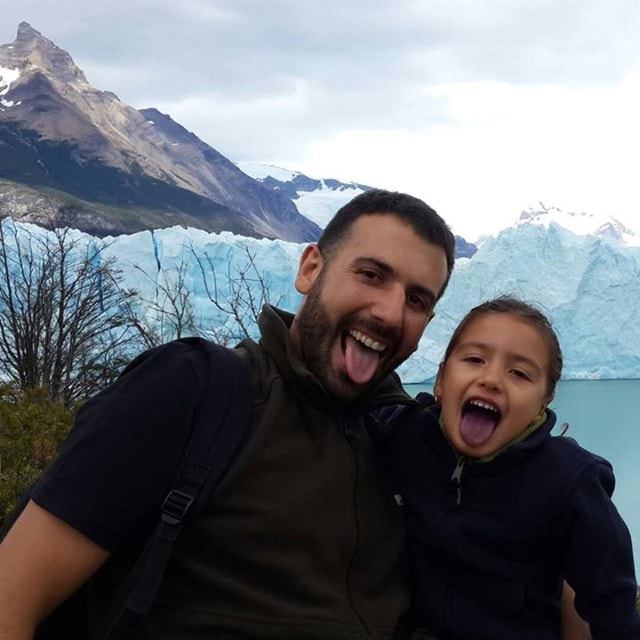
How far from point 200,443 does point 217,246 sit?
1414 cm

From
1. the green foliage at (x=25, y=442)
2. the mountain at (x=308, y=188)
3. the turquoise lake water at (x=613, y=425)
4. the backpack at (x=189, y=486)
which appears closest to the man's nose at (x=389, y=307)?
the backpack at (x=189, y=486)

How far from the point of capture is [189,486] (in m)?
1.03

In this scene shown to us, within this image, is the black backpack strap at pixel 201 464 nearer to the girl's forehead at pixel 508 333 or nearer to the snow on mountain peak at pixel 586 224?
the girl's forehead at pixel 508 333

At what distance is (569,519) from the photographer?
1.24 m

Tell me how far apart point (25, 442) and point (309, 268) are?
8.64 feet

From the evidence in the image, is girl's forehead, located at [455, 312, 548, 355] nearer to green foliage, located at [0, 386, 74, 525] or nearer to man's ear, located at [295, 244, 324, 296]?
man's ear, located at [295, 244, 324, 296]

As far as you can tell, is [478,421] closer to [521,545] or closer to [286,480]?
[521,545]

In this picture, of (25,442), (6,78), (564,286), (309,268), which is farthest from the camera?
(6,78)

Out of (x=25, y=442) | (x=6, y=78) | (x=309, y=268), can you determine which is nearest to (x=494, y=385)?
(x=309, y=268)

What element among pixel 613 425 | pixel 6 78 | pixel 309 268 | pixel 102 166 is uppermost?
pixel 6 78

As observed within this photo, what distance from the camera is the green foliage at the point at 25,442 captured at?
2.96 meters

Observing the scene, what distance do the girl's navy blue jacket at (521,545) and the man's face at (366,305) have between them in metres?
0.23

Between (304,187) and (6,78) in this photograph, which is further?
(304,187)

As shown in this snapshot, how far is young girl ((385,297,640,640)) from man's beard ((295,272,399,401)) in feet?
0.51
